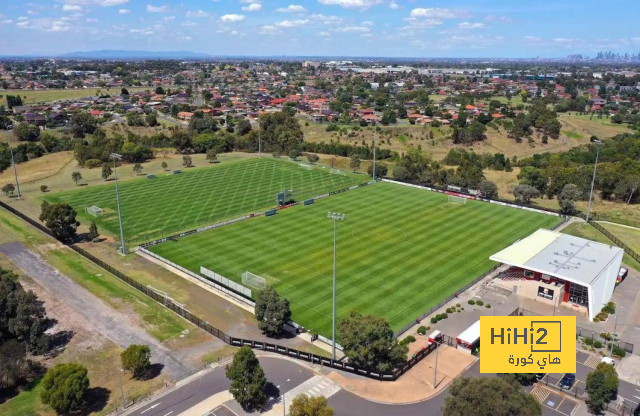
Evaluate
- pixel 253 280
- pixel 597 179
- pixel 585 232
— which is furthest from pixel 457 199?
pixel 253 280

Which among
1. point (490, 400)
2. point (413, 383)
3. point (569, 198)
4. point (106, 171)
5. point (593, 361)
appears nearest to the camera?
point (490, 400)

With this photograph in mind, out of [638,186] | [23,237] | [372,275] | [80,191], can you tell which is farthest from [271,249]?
[638,186]

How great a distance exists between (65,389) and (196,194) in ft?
193

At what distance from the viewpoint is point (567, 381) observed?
118 feet

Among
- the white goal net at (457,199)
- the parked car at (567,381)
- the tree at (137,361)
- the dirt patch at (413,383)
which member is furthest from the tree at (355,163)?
the tree at (137,361)

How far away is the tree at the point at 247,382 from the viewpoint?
105ft

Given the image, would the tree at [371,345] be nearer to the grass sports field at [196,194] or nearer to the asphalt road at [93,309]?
the asphalt road at [93,309]

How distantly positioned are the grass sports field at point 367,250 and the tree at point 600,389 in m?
16.6

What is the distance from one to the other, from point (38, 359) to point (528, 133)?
151 m

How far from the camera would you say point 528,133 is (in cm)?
15175

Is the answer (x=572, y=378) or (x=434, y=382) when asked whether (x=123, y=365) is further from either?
(x=572, y=378)

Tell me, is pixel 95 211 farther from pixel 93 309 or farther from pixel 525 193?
pixel 525 193

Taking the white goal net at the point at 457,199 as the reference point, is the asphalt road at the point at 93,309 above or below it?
below

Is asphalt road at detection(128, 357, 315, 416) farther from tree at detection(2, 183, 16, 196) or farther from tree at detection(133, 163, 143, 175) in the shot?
tree at detection(133, 163, 143, 175)
